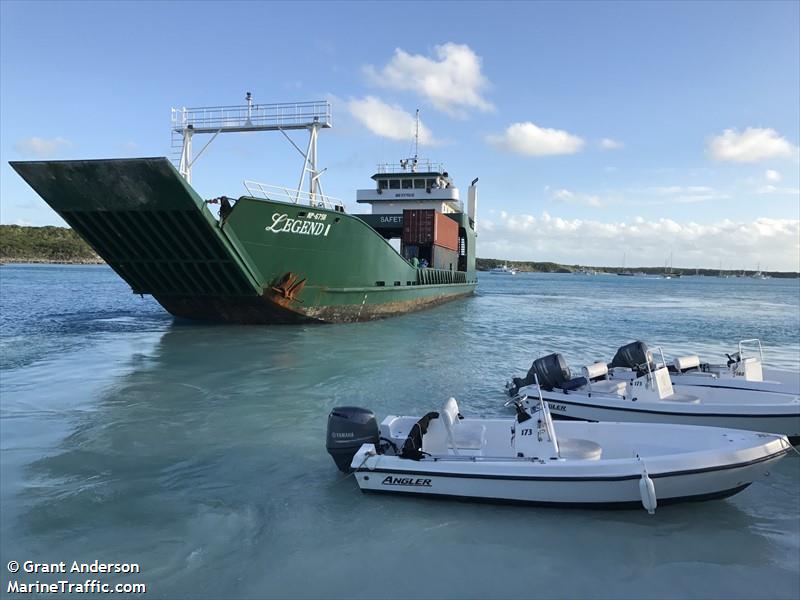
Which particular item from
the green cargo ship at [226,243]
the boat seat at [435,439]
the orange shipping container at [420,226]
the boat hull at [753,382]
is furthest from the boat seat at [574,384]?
the orange shipping container at [420,226]

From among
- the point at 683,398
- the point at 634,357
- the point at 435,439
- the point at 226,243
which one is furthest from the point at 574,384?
the point at 226,243

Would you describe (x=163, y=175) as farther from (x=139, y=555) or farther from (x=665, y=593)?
(x=665, y=593)

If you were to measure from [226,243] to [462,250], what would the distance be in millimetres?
23368

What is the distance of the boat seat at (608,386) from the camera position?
741cm

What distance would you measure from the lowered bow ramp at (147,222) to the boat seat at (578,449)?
944 cm

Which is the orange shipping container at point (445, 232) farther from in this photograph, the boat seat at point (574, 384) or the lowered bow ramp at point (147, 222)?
the boat seat at point (574, 384)

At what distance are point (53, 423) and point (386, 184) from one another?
24623 millimetres

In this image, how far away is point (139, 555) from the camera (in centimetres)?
396

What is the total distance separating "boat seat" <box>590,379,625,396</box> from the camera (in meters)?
7.41

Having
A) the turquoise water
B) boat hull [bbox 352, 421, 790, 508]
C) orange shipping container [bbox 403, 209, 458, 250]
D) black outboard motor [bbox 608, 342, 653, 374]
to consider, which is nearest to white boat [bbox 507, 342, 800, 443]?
black outboard motor [bbox 608, 342, 653, 374]

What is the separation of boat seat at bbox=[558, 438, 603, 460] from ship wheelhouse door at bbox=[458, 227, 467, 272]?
2829 cm

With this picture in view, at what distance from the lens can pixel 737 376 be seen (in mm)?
7840

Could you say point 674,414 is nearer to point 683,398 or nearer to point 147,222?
point 683,398

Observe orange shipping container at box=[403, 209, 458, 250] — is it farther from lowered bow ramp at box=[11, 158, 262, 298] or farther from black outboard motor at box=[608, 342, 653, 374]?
black outboard motor at box=[608, 342, 653, 374]
